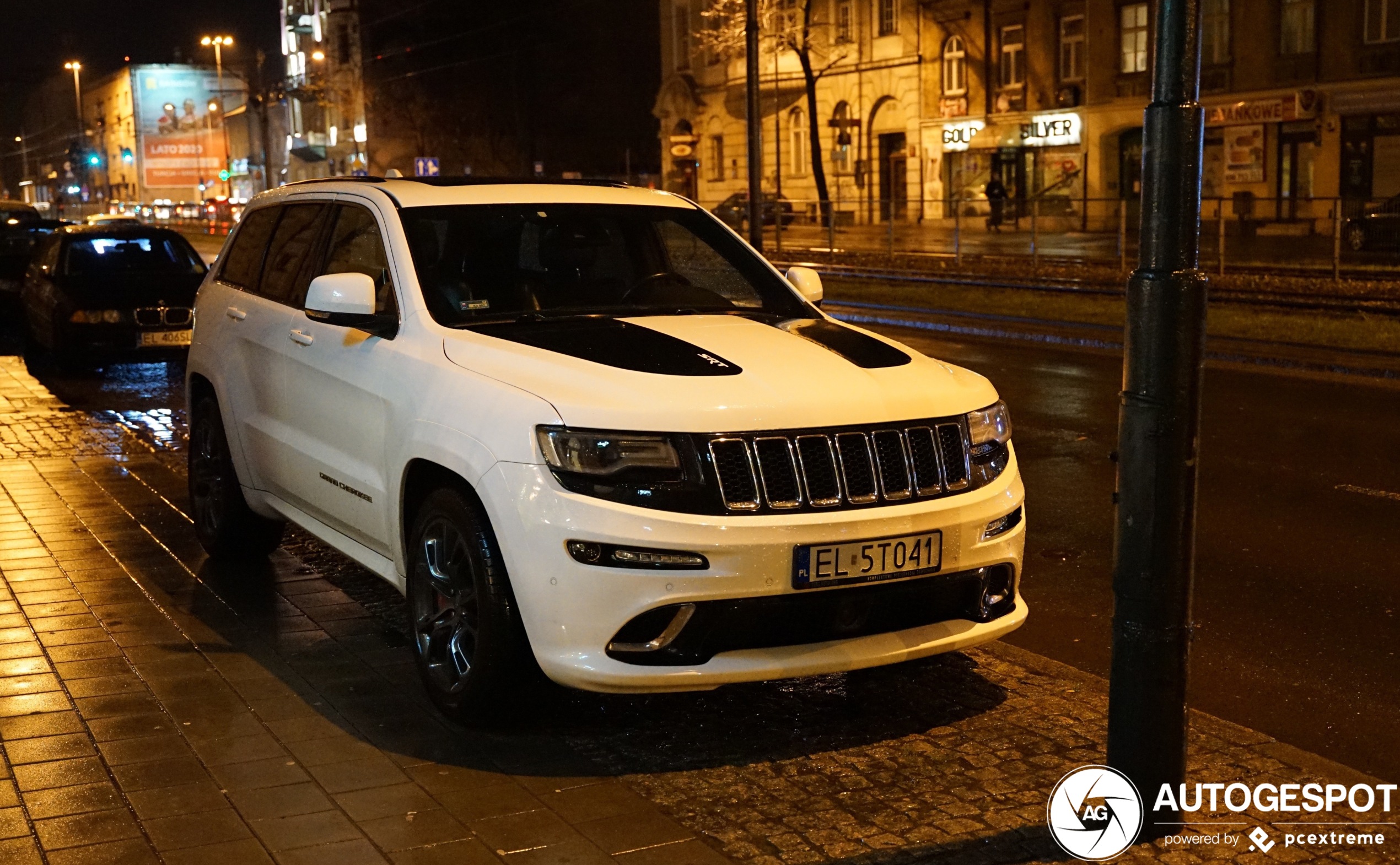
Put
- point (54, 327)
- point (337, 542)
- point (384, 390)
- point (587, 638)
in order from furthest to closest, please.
A: point (54, 327) → point (337, 542) → point (384, 390) → point (587, 638)

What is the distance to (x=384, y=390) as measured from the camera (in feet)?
18.3

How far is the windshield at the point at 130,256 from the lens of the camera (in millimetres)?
16969

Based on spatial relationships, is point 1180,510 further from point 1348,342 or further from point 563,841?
point 1348,342

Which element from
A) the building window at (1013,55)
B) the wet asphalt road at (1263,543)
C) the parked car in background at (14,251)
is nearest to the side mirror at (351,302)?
the wet asphalt road at (1263,543)

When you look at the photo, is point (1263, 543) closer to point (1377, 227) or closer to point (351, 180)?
point (351, 180)

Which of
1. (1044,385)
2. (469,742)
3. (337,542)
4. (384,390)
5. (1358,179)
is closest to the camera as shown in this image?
(469,742)

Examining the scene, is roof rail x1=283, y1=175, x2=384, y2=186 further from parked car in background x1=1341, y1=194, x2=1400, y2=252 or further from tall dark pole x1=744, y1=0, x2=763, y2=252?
tall dark pole x1=744, y1=0, x2=763, y2=252

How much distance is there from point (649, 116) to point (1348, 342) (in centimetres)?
6608

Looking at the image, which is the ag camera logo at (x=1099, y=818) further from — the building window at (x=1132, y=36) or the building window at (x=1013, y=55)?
the building window at (x=1013, y=55)

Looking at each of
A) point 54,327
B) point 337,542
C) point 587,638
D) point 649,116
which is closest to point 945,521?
point 587,638

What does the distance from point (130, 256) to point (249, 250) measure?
1057cm

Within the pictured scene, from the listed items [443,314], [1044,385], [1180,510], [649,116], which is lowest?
[1044,385]

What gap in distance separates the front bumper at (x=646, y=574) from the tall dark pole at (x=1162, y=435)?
895 millimetres

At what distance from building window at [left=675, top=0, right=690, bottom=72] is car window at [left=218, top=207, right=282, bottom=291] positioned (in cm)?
6247
